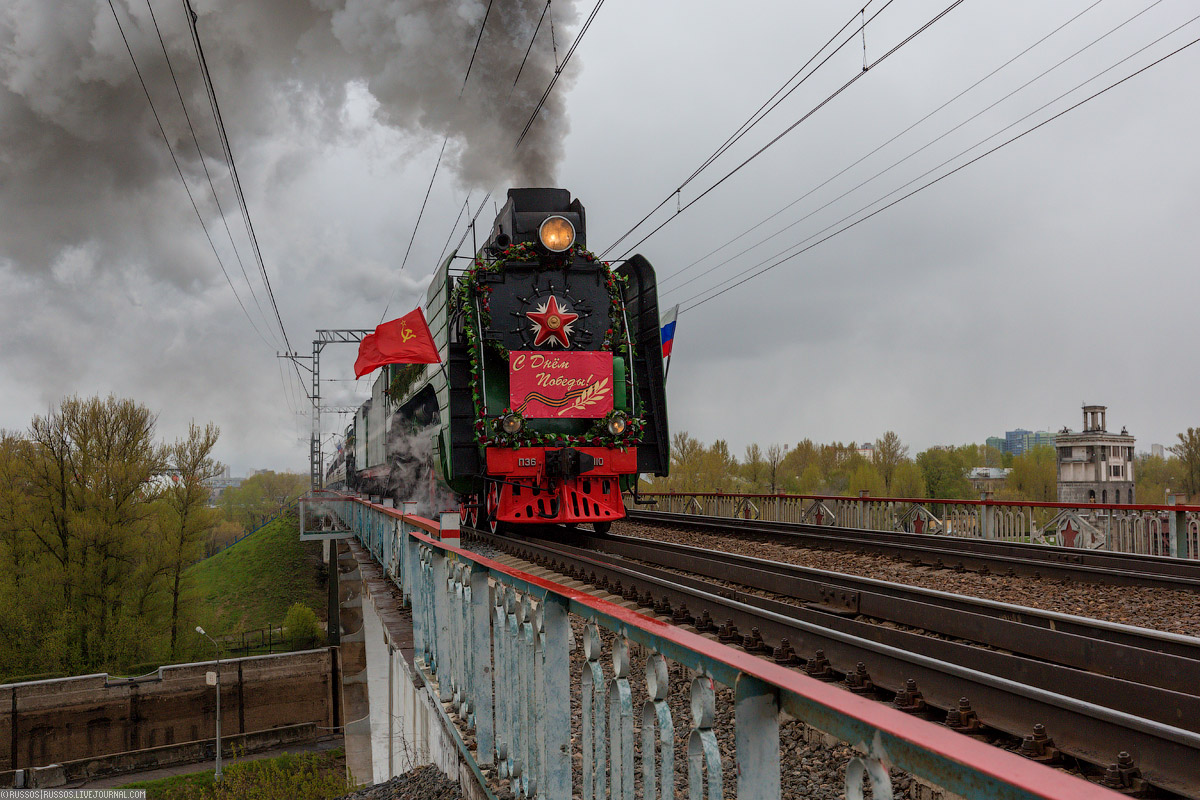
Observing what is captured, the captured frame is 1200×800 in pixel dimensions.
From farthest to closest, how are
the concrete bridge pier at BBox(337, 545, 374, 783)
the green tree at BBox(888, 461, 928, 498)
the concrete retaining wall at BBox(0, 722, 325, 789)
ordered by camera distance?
the green tree at BBox(888, 461, 928, 498), the concrete retaining wall at BBox(0, 722, 325, 789), the concrete bridge pier at BBox(337, 545, 374, 783)

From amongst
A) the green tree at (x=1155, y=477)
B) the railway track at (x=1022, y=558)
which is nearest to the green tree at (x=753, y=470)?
the green tree at (x=1155, y=477)

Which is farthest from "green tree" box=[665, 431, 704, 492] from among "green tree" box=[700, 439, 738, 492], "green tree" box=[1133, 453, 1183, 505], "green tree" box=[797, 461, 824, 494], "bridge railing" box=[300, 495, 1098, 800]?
"bridge railing" box=[300, 495, 1098, 800]

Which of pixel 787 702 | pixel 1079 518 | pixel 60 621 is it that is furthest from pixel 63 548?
pixel 787 702

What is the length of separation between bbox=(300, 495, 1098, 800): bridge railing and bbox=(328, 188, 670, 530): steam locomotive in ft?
15.8

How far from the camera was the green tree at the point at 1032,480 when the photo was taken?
4647 cm

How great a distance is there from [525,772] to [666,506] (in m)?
24.2

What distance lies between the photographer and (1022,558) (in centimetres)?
854

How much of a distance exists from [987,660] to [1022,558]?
558 centimetres

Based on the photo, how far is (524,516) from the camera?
403 inches

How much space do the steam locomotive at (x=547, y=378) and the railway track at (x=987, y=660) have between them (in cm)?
348

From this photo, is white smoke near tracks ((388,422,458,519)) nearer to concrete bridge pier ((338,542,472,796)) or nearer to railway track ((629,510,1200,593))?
concrete bridge pier ((338,542,472,796))

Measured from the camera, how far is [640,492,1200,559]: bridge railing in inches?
419

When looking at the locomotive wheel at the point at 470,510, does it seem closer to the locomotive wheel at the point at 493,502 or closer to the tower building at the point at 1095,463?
the locomotive wheel at the point at 493,502

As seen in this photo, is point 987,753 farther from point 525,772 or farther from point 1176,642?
point 1176,642
